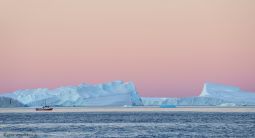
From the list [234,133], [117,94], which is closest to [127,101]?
[117,94]

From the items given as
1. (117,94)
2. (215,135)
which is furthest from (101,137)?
(117,94)

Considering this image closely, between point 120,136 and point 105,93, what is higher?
point 105,93

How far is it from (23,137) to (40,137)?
1.54m

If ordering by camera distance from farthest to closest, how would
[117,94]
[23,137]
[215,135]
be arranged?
[117,94] < [215,135] < [23,137]

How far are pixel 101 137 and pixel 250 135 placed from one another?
44.5ft

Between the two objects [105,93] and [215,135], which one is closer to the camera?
[215,135]

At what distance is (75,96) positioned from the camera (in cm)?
19988

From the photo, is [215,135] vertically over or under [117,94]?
under

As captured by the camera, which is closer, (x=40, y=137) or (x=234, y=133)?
(x=40, y=137)

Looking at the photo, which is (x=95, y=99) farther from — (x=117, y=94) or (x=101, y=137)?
(x=101, y=137)

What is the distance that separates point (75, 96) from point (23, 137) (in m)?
145

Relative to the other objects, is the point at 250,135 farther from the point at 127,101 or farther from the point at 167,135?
the point at 127,101

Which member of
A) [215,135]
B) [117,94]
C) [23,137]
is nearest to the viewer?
[23,137]

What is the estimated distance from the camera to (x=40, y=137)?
5600 cm
